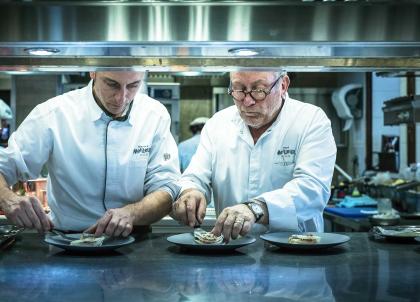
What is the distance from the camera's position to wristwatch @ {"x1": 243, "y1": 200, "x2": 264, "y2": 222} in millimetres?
2057

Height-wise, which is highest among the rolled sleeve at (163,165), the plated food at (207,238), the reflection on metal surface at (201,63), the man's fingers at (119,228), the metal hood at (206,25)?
the metal hood at (206,25)

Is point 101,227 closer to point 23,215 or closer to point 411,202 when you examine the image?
point 23,215

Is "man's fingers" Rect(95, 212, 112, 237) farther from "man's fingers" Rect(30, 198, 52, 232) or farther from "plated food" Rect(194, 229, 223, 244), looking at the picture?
"plated food" Rect(194, 229, 223, 244)

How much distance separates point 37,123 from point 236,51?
121 centimetres

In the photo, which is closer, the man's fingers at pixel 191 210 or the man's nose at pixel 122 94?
the man's fingers at pixel 191 210

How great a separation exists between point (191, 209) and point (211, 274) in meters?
0.59

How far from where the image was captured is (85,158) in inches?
98.2

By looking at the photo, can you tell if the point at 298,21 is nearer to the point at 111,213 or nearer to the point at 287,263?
the point at 287,263

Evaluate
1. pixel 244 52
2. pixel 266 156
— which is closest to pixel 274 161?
pixel 266 156

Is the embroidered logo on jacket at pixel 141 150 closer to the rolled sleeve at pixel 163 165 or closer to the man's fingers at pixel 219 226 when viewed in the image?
the rolled sleeve at pixel 163 165

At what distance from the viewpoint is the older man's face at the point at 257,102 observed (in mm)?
2438

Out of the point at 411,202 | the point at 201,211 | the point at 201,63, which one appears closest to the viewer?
the point at 201,63

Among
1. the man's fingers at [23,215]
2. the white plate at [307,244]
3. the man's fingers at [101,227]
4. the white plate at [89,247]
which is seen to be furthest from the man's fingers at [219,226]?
the man's fingers at [23,215]

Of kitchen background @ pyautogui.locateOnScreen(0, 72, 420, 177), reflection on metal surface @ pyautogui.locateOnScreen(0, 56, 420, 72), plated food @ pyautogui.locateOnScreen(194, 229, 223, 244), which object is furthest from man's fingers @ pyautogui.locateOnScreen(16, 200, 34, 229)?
kitchen background @ pyautogui.locateOnScreen(0, 72, 420, 177)
